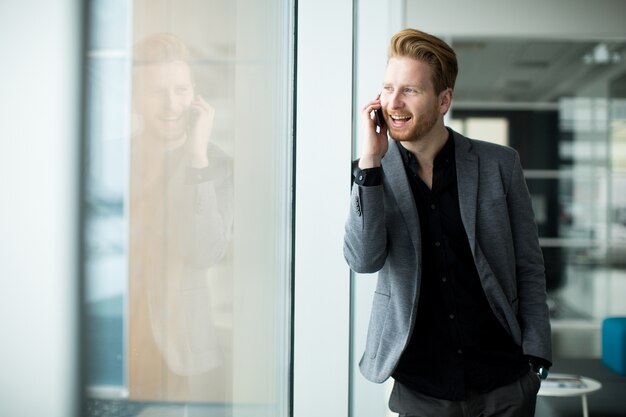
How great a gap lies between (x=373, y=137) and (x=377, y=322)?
0.52m

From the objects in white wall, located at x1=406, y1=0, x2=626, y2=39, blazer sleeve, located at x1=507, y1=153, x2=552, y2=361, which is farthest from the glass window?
white wall, located at x1=406, y1=0, x2=626, y2=39

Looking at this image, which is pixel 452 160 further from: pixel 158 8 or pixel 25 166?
pixel 25 166

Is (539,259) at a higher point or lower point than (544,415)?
higher

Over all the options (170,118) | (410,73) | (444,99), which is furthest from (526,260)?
(170,118)

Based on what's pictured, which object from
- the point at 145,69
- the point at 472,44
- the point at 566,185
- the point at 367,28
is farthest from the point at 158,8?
the point at 566,185

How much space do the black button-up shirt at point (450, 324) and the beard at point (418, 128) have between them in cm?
14

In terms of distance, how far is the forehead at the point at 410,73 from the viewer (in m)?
1.79

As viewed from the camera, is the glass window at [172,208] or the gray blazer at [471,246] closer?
the glass window at [172,208]

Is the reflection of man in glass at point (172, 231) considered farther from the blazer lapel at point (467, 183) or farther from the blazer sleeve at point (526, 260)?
the blazer sleeve at point (526, 260)

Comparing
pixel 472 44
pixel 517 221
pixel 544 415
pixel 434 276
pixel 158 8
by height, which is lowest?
pixel 544 415

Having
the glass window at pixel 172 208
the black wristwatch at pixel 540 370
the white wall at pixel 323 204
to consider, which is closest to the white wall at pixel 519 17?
the white wall at pixel 323 204

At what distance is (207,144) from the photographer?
3.24 ft

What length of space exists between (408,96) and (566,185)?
487 cm

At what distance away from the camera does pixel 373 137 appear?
5.80 ft
